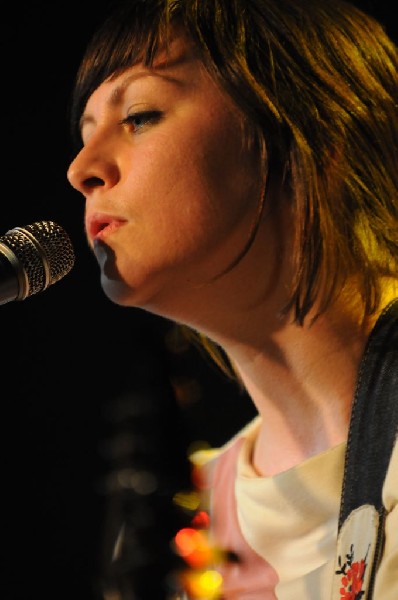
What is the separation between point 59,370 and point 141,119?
85 cm

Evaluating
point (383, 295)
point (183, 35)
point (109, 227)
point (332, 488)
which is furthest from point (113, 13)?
point (332, 488)

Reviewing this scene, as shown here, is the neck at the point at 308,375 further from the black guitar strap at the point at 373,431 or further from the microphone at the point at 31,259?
A: the microphone at the point at 31,259

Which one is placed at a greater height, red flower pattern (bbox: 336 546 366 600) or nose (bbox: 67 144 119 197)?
nose (bbox: 67 144 119 197)

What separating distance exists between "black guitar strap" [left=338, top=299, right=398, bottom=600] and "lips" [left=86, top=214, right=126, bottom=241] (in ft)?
1.17

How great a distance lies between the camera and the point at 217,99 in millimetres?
1136

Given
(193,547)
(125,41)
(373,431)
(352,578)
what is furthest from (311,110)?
(193,547)

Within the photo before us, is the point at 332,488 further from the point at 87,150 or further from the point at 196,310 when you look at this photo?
the point at 87,150

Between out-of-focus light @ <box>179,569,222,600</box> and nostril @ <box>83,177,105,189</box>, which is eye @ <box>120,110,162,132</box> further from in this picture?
out-of-focus light @ <box>179,569,222,600</box>

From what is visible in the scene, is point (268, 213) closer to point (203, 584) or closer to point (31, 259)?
point (31, 259)

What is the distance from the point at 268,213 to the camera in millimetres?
1146

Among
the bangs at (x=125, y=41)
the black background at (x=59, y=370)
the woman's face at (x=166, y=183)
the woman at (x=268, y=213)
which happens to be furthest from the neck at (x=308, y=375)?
the black background at (x=59, y=370)

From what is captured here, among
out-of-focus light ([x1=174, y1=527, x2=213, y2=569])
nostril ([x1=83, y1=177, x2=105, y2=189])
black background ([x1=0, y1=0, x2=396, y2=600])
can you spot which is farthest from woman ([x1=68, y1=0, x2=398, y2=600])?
black background ([x1=0, y1=0, x2=396, y2=600])

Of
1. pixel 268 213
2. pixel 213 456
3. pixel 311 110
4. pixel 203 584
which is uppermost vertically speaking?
pixel 311 110

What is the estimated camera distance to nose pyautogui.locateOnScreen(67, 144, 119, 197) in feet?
3.66
